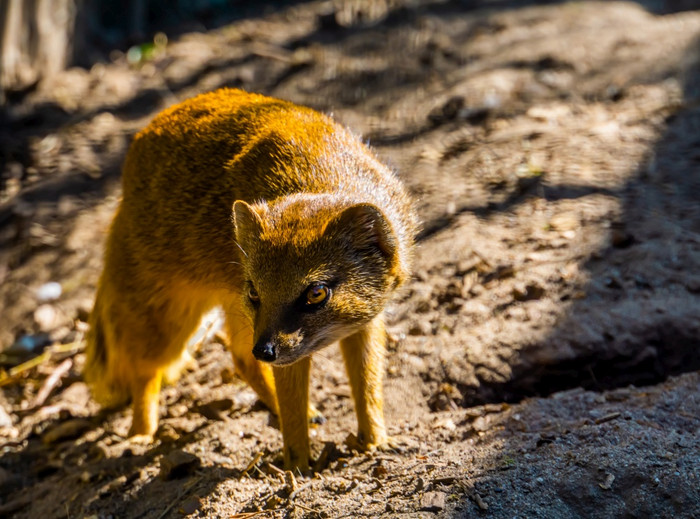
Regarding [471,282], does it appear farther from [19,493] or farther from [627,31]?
[627,31]

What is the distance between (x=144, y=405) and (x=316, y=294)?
188 cm

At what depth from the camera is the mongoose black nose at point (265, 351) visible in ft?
10.1

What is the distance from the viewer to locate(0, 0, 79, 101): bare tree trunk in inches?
282

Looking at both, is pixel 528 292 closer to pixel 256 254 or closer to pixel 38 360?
pixel 256 254

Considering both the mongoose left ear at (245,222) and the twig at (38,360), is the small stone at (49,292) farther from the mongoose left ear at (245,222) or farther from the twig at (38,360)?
the mongoose left ear at (245,222)

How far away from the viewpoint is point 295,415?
148 inches

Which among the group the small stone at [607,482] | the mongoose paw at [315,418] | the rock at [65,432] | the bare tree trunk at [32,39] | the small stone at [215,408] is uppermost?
the bare tree trunk at [32,39]

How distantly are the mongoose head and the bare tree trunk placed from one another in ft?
15.9

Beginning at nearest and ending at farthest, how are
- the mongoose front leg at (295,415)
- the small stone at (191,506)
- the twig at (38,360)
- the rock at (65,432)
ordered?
the small stone at (191,506) < the mongoose front leg at (295,415) < the rock at (65,432) < the twig at (38,360)

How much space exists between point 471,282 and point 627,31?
4.05 metres

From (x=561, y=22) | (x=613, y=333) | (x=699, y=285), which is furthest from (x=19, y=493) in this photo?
(x=561, y=22)

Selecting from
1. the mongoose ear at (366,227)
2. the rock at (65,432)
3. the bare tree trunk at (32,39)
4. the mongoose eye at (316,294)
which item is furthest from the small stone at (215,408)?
the bare tree trunk at (32,39)

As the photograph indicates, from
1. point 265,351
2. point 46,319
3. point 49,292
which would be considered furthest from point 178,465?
point 49,292

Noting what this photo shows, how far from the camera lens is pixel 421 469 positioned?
3.42 m
